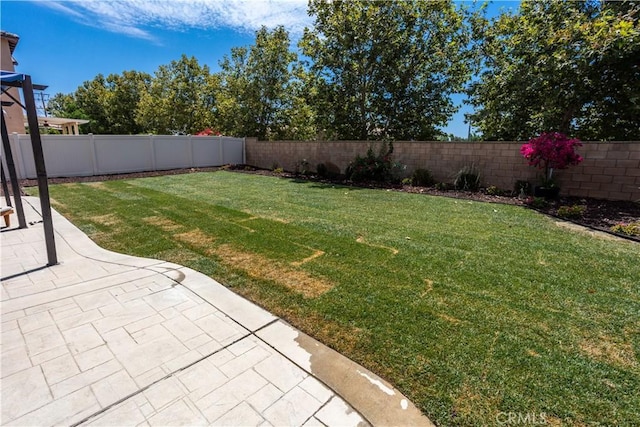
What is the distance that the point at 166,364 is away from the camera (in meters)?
2.28

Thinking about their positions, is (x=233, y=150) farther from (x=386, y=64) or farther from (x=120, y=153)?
(x=386, y=64)

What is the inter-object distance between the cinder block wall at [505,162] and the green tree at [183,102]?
13.5 metres

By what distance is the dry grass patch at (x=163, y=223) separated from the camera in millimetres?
5598

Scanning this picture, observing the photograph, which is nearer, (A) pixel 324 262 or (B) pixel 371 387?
(B) pixel 371 387

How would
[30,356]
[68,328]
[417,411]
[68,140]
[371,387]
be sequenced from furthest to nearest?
[68,140] < [68,328] < [30,356] < [371,387] < [417,411]

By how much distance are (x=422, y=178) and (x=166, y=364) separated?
9.69 meters

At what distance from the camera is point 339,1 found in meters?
12.7

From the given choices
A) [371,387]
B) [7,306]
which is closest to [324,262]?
[371,387]

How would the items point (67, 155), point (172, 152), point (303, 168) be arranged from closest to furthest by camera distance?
point (67, 155) < point (303, 168) < point (172, 152)

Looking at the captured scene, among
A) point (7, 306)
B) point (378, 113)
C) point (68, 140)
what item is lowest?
point (7, 306)

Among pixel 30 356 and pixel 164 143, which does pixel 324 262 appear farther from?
pixel 164 143

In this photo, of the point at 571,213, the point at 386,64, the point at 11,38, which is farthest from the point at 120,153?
the point at 571,213

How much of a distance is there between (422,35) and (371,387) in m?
14.8

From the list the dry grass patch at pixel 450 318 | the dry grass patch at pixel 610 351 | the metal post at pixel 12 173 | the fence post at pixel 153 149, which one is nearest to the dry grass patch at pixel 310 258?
the dry grass patch at pixel 450 318
